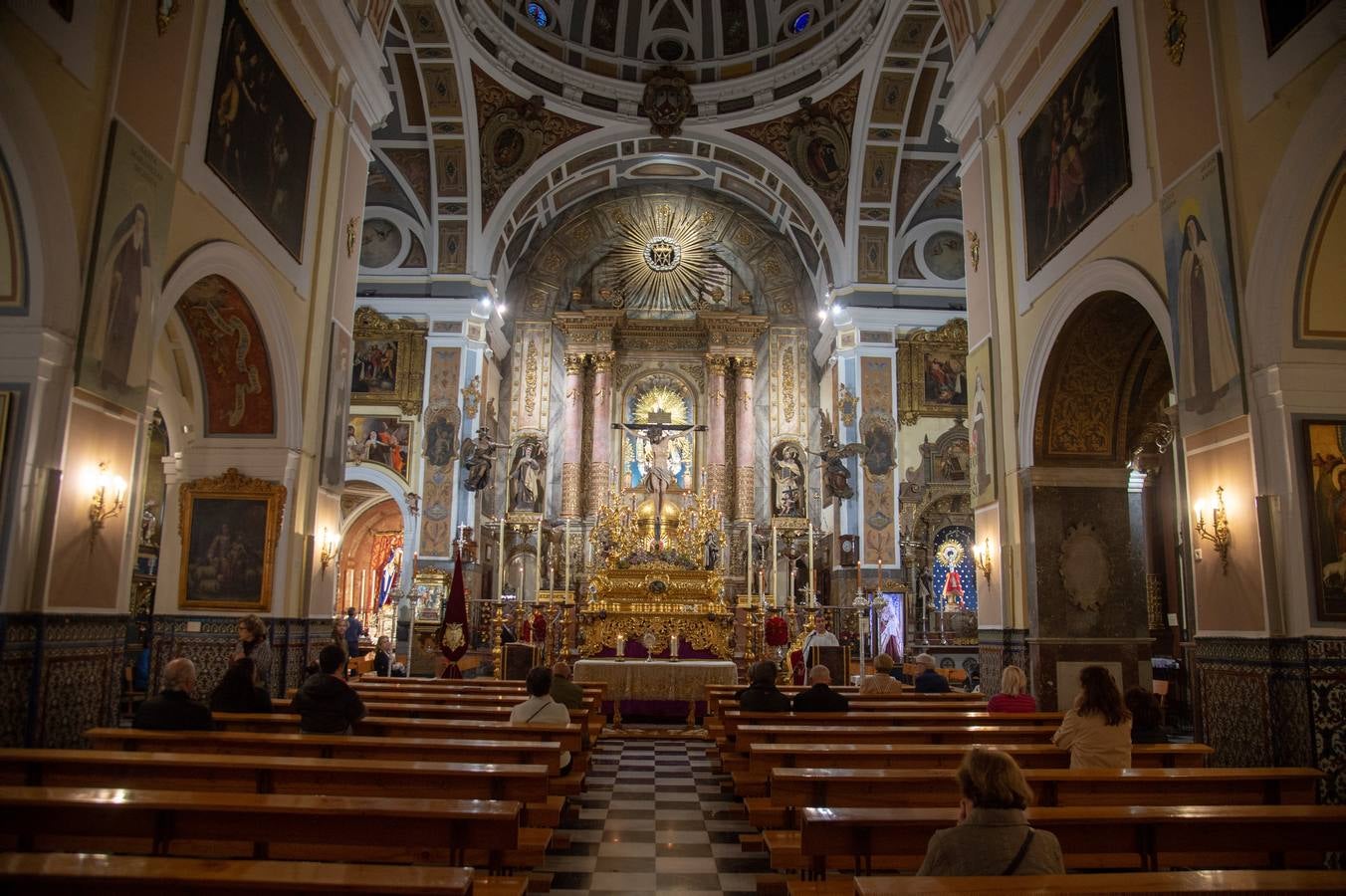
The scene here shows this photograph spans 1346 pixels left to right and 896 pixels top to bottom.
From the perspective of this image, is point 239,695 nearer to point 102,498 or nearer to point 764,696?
point 102,498

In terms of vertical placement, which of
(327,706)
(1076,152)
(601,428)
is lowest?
Answer: (327,706)

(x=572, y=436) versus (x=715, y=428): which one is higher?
(x=715, y=428)

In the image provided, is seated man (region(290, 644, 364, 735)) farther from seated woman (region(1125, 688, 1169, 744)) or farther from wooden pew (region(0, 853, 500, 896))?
seated woman (region(1125, 688, 1169, 744))

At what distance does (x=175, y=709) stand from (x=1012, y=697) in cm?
637

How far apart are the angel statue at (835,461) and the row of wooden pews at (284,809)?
1269cm

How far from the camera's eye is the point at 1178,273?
7.39m

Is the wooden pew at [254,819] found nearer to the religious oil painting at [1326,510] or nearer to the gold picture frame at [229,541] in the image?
the religious oil painting at [1326,510]

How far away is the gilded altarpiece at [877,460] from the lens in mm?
19250

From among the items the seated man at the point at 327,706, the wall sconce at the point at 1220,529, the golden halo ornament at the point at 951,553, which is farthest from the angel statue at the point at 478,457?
the wall sconce at the point at 1220,529

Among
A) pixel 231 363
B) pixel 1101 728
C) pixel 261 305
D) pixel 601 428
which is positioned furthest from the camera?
→ pixel 601 428

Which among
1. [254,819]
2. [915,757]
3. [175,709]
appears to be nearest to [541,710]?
[175,709]

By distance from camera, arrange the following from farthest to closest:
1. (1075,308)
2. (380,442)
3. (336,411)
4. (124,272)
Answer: (380,442) → (336,411) → (1075,308) → (124,272)

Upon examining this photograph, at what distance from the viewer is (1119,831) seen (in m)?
4.08

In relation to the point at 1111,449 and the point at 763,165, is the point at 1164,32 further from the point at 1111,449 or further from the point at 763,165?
the point at 763,165
